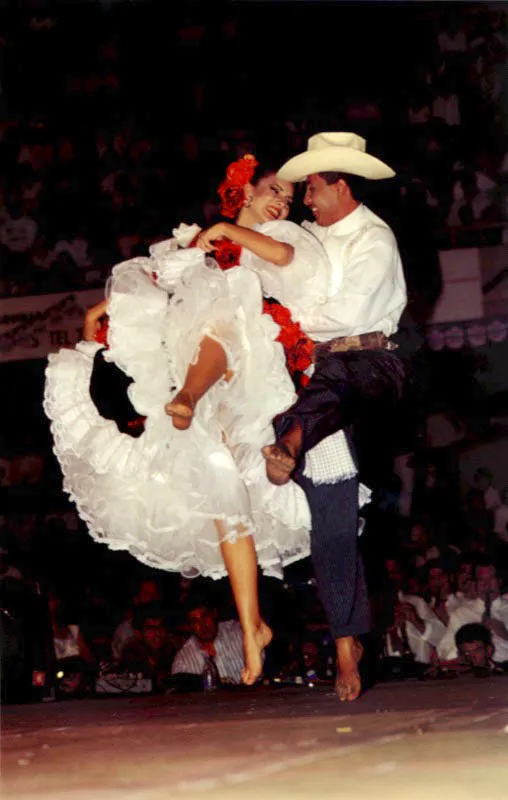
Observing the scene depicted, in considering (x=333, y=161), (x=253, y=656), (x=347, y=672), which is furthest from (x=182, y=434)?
(x=333, y=161)

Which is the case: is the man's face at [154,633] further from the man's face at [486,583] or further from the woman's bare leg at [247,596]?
the woman's bare leg at [247,596]

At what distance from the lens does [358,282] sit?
4355mm

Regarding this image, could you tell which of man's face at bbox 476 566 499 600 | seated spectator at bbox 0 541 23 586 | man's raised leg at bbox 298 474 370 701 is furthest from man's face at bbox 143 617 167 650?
man's raised leg at bbox 298 474 370 701

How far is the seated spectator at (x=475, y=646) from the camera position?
631 centimetres

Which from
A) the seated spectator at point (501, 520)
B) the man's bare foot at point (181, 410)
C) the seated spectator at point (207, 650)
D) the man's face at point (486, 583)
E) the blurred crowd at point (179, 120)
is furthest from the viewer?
the blurred crowd at point (179, 120)

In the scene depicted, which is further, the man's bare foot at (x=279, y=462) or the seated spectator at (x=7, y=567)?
the seated spectator at (x=7, y=567)

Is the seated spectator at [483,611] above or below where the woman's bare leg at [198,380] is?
below

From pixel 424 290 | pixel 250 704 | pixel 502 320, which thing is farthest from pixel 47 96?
pixel 250 704

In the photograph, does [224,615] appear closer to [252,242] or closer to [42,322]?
[42,322]

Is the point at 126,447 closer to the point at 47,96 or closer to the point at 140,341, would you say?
the point at 140,341

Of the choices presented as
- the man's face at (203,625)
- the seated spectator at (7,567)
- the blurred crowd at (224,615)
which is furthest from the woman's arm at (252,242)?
the seated spectator at (7,567)

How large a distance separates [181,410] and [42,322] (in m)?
4.50

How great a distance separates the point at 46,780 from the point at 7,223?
18.9ft

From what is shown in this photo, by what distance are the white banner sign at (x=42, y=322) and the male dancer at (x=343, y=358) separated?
12.5 ft
